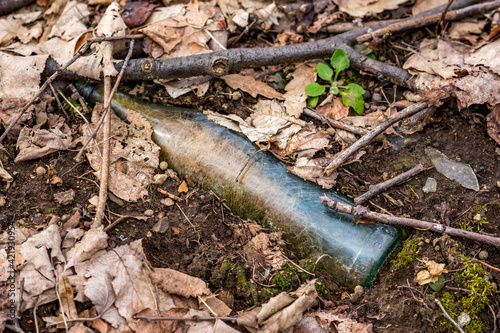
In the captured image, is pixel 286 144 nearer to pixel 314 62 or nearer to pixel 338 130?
pixel 338 130

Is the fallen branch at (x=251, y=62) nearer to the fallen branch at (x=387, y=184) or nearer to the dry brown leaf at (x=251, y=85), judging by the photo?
the dry brown leaf at (x=251, y=85)

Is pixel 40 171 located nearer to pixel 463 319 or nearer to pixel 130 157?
pixel 130 157

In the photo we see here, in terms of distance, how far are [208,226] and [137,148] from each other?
87cm

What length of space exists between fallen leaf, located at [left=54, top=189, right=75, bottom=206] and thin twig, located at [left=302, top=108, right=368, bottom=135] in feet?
6.54

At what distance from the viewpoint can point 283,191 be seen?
105 inches

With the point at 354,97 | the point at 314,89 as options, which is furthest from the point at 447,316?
the point at 314,89

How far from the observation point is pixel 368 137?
2883 mm

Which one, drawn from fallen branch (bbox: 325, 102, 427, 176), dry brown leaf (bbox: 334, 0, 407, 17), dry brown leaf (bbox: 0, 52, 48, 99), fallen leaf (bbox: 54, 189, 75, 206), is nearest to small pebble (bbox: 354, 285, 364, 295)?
fallen branch (bbox: 325, 102, 427, 176)

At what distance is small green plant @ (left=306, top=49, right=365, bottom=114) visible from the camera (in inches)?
125

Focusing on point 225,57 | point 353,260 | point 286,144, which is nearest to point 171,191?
point 286,144

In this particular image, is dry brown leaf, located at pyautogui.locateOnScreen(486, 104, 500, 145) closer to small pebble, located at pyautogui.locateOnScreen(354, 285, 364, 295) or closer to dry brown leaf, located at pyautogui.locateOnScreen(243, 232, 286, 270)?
small pebble, located at pyautogui.locateOnScreen(354, 285, 364, 295)

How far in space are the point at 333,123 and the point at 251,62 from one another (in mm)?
914

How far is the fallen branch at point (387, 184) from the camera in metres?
2.66

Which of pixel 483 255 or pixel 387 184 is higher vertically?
pixel 387 184
